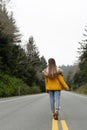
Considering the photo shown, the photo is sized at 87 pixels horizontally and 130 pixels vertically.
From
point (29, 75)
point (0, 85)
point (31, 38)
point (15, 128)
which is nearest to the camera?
point (15, 128)

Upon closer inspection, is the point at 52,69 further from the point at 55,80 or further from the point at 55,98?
the point at 55,98

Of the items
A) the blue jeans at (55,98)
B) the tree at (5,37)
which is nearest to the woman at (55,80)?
the blue jeans at (55,98)

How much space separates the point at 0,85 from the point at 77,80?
317ft

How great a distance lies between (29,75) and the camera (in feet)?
334

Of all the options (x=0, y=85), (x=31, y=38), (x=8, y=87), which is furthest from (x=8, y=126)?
(x=31, y=38)

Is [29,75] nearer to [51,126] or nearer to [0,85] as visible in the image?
[0,85]

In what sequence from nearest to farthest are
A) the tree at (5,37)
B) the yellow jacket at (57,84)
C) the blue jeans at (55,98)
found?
the blue jeans at (55,98) < the yellow jacket at (57,84) < the tree at (5,37)

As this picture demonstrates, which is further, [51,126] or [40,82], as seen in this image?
[40,82]

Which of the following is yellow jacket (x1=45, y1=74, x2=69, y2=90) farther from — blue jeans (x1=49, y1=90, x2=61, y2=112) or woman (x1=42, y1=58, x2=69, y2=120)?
blue jeans (x1=49, y1=90, x2=61, y2=112)

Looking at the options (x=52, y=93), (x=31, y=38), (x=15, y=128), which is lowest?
(x=15, y=128)

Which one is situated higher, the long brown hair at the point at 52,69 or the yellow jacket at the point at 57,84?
the long brown hair at the point at 52,69

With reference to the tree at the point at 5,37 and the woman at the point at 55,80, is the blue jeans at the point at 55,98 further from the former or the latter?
the tree at the point at 5,37

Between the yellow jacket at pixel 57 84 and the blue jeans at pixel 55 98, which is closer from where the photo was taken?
the blue jeans at pixel 55 98

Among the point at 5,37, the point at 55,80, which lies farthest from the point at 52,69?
the point at 5,37
